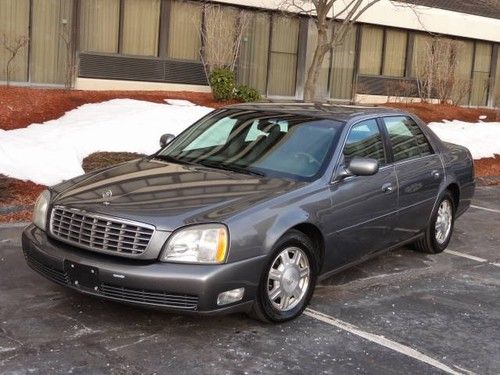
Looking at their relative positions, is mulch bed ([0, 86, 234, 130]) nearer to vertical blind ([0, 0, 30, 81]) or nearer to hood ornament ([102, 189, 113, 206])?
vertical blind ([0, 0, 30, 81])

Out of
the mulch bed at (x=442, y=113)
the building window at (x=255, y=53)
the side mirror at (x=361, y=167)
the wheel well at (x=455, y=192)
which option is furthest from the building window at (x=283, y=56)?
the side mirror at (x=361, y=167)

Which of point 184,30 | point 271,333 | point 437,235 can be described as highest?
point 184,30

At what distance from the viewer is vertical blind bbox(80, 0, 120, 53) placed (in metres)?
17.0

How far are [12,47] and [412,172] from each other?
39.0 ft

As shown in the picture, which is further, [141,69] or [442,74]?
[442,74]

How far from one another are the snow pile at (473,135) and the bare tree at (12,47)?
380 inches

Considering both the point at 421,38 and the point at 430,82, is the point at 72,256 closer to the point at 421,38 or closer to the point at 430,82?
the point at 430,82

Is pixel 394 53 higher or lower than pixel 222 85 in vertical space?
higher

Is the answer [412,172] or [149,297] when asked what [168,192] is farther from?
[412,172]

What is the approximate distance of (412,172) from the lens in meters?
6.48

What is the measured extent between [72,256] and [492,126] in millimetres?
16267

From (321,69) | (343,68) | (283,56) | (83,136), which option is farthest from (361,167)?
(343,68)

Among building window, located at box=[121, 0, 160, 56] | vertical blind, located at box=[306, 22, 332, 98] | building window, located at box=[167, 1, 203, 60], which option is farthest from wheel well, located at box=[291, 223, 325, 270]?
vertical blind, located at box=[306, 22, 332, 98]

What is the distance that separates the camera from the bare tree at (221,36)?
1791 cm
